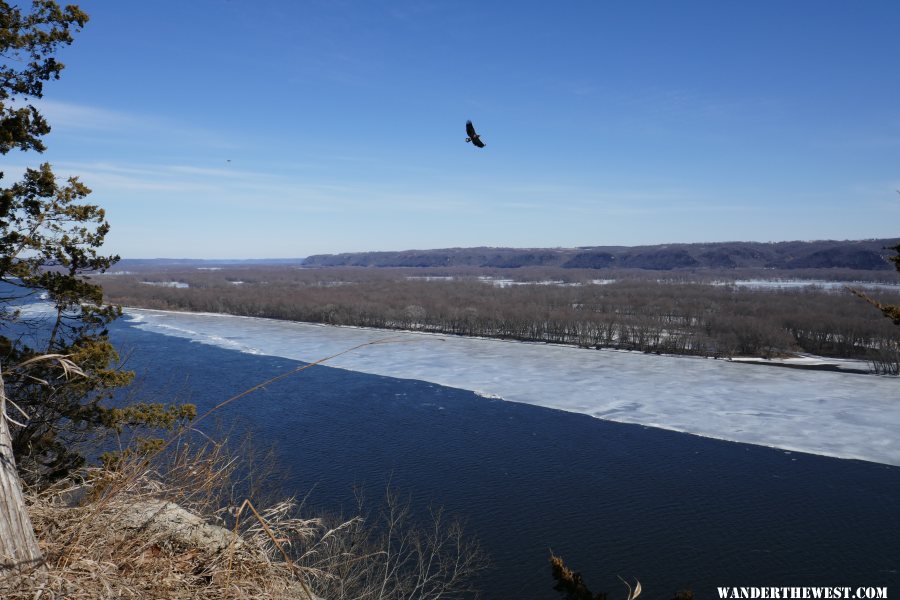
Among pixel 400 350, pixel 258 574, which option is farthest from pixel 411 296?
pixel 258 574

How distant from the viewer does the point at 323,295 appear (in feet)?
268

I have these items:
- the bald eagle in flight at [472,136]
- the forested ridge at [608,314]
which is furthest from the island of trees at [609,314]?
the bald eagle in flight at [472,136]

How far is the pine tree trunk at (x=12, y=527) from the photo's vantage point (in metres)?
2.31

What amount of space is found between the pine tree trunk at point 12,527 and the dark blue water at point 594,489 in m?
11.6

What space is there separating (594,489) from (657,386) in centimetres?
1692

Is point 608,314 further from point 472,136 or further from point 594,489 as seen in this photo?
point 472,136

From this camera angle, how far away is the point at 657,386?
3262 cm

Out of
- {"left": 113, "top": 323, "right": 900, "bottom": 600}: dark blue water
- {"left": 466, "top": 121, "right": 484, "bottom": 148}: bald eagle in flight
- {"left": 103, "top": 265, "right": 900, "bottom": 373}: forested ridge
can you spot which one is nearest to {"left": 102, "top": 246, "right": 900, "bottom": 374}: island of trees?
{"left": 103, "top": 265, "right": 900, "bottom": 373}: forested ridge

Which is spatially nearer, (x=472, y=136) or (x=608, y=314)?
(x=472, y=136)

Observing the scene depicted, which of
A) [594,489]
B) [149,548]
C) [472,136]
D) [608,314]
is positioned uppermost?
[472,136]

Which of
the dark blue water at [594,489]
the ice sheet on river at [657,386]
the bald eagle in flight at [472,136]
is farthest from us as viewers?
→ the ice sheet on river at [657,386]

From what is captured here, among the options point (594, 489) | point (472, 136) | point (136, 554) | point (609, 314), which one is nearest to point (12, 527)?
point (136, 554)

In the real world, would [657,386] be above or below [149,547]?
below

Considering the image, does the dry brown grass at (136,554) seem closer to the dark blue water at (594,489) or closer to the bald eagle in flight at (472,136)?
the bald eagle in flight at (472,136)
